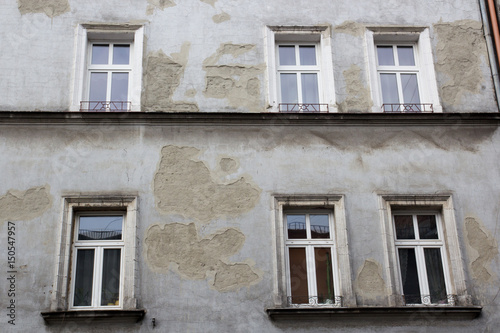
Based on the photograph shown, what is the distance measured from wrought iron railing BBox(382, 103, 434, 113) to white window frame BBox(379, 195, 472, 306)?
A: 1.68m

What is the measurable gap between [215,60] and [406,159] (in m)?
3.73

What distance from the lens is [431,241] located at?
10344 mm

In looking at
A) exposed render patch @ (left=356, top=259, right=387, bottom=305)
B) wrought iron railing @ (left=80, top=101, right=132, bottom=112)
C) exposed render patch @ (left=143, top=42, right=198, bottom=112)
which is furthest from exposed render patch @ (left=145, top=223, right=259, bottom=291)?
wrought iron railing @ (left=80, top=101, right=132, bottom=112)

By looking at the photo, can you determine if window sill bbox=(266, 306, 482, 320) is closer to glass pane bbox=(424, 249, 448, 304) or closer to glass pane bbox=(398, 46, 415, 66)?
glass pane bbox=(424, 249, 448, 304)

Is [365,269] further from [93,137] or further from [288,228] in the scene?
[93,137]

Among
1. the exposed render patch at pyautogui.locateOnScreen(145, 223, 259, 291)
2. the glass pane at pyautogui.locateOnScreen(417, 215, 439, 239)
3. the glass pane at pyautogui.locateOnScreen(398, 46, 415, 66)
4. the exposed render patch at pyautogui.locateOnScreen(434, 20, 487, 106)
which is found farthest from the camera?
the glass pane at pyautogui.locateOnScreen(398, 46, 415, 66)

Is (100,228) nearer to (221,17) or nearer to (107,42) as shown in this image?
(107,42)

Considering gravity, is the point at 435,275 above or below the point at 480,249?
below

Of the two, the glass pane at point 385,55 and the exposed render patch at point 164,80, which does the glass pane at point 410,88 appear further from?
the exposed render patch at point 164,80

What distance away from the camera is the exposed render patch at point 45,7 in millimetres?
11523

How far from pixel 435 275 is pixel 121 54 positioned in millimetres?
6646

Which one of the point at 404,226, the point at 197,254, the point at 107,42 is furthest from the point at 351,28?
the point at 197,254

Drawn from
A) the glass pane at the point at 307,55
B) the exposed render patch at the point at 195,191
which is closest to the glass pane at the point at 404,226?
the exposed render patch at the point at 195,191

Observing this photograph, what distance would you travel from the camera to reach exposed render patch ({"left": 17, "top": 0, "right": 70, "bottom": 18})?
11523 mm
